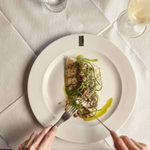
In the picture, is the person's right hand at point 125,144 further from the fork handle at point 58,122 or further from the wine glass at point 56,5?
the wine glass at point 56,5

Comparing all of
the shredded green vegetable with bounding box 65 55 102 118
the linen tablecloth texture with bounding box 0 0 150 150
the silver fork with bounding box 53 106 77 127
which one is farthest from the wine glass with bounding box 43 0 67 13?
the silver fork with bounding box 53 106 77 127

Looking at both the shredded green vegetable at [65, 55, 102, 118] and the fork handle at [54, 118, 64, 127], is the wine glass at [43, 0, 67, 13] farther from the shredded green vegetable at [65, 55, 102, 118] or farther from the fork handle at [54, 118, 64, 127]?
the fork handle at [54, 118, 64, 127]

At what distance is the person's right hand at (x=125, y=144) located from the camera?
2.80 feet

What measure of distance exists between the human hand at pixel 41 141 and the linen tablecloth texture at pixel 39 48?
58 millimetres

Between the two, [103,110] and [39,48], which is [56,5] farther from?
[103,110]

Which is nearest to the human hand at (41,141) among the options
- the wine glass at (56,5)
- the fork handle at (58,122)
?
the fork handle at (58,122)

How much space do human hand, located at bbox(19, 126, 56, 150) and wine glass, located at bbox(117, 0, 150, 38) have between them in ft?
1.04

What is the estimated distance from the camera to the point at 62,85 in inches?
36.2

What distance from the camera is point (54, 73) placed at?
92cm

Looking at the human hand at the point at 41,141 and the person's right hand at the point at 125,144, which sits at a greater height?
the human hand at the point at 41,141

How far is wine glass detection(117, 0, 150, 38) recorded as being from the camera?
36.0 inches

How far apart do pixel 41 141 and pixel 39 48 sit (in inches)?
9.2

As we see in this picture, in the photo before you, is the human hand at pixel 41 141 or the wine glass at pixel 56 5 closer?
the human hand at pixel 41 141

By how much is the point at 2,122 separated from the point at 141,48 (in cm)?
40
